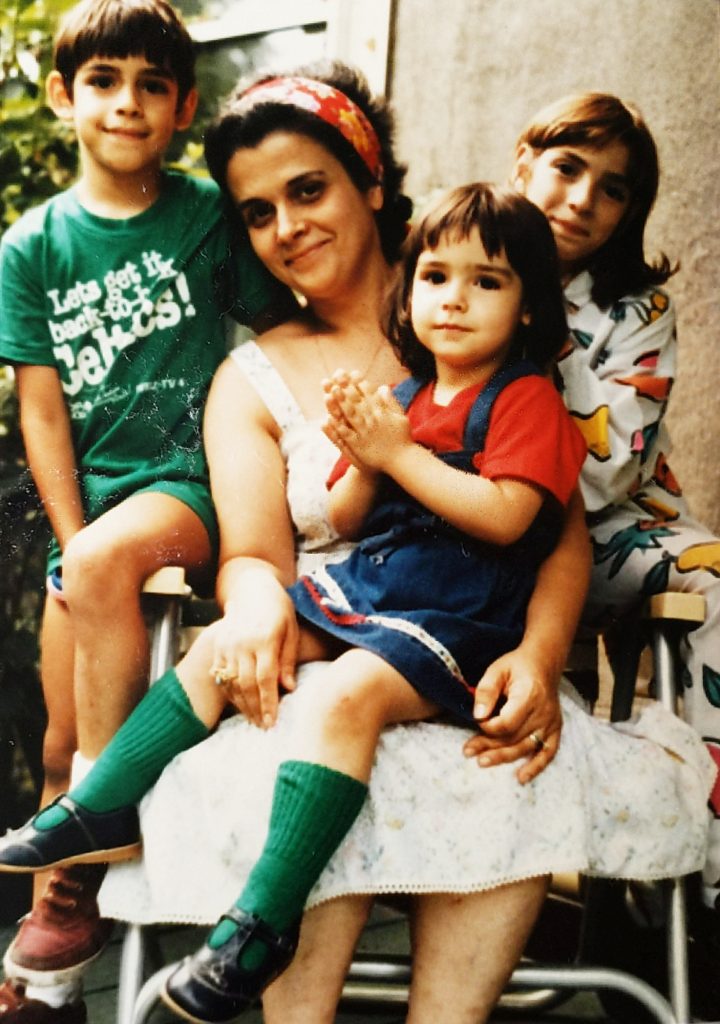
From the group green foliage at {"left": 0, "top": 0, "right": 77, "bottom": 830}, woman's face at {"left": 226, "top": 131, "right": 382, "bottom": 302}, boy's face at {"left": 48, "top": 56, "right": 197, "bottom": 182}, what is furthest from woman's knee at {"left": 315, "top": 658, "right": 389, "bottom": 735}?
boy's face at {"left": 48, "top": 56, "right": 197, "bottom": 182}

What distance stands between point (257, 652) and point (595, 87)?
874 mm

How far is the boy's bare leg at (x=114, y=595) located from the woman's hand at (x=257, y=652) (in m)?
0.13

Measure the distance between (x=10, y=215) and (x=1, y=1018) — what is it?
101 cm

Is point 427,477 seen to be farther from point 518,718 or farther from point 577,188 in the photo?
point 577,188

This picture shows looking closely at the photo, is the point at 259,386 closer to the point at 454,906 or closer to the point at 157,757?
the point at 157,757

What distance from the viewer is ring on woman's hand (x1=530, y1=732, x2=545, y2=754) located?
118 cm

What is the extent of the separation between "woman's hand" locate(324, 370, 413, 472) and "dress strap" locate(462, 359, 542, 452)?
0.07m

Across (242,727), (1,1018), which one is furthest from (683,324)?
(1,1018)

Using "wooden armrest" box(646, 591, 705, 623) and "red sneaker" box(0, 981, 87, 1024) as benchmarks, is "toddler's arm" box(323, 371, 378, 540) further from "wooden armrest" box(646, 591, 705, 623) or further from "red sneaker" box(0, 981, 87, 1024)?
"red sneaker" box(0, 981, 87, 1024)

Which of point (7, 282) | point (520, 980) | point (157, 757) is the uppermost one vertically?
point (7, 282)

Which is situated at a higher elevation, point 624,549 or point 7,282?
point 7,282

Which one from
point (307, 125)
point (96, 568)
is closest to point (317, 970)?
point (96, 568)

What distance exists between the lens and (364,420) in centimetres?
121

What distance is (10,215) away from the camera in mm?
1396
